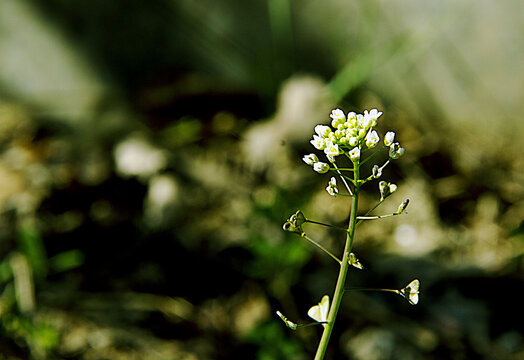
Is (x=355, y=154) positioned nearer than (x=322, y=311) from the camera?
Yes

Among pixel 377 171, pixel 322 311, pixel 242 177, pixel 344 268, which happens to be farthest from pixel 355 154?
pixel 242 177

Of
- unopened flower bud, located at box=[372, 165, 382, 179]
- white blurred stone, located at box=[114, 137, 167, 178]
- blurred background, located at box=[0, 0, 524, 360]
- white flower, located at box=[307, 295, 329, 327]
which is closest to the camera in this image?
unopened flower bud, located at box=[372, 165, 382, 179]

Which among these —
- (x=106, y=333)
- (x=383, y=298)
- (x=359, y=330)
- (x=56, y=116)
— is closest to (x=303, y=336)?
(x=359, y=330)

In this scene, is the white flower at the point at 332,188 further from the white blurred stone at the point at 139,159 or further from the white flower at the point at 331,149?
the white blurred stone at the point at 139,159

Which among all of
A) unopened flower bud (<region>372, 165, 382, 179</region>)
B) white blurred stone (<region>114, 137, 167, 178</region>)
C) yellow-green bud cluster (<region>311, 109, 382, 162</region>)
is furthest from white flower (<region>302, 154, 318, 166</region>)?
white blurred stone (<region>114, 137, 167, 178</region>)

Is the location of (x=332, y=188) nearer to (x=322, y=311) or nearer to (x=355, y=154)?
(x=355, y=154)

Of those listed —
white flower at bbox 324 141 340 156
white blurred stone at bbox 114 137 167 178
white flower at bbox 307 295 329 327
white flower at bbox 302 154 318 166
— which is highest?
white blurred stone at bbox 114 137 167 178

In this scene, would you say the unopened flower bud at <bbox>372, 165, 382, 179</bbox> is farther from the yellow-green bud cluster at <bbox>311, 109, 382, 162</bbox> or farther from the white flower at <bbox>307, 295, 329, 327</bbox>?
the white flower at <bbox>307, 295, 329, 327</bbox>

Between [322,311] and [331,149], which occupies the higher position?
[331,149]
